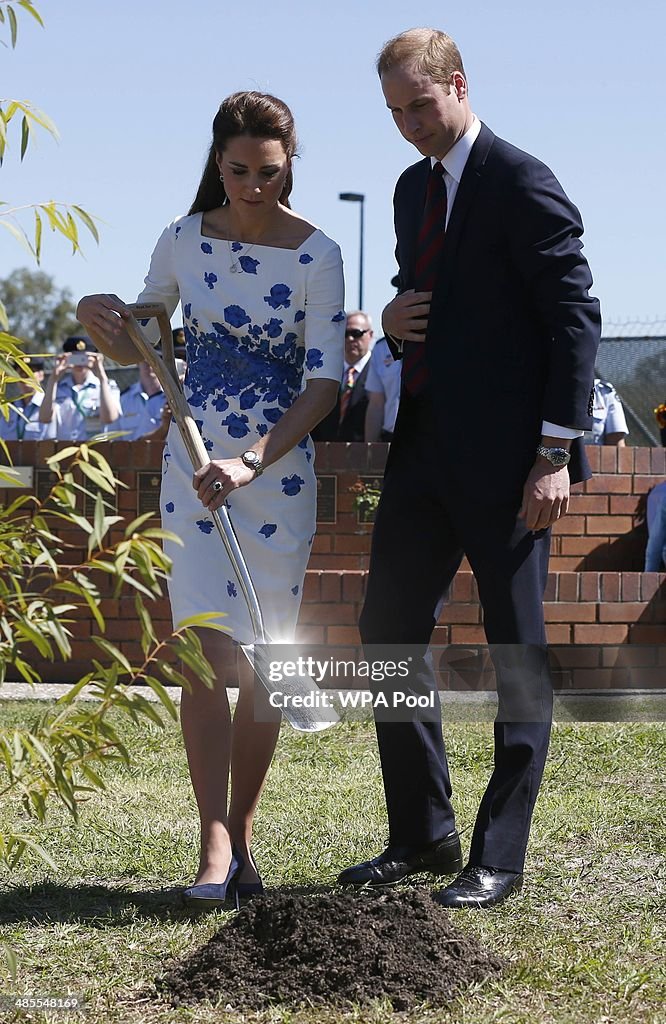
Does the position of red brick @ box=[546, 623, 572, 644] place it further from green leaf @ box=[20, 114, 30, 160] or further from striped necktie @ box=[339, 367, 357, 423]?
green leaf @ box=[20, 114, 30, 160]

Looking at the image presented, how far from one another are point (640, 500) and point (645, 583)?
65 cm

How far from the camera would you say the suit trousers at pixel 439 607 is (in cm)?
356

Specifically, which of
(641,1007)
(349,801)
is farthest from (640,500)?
(641,1007)

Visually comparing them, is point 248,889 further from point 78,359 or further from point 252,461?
point 78,359

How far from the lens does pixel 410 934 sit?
9.79ft

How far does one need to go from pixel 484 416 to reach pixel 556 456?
22 cm

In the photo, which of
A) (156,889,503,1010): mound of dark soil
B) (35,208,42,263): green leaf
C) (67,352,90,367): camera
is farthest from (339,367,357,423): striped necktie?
(35,208,42,263): green leaf

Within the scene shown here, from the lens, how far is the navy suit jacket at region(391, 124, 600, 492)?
3.44 meters

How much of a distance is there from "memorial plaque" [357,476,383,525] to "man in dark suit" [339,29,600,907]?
12.2ft

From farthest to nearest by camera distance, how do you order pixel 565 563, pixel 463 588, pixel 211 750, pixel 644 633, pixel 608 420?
pixel 608 420, pixel 565 563, pixel 644 633, pixel 463 588, pixel 211 750

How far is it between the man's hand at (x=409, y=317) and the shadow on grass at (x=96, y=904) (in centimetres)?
147

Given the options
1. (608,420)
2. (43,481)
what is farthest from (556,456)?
(608,420)

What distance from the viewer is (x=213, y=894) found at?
341cm

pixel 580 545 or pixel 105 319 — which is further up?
pixel 105 319
